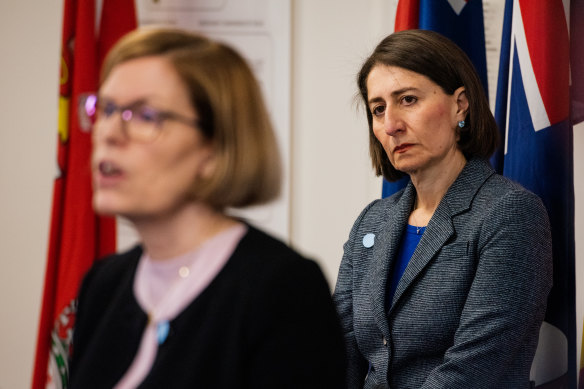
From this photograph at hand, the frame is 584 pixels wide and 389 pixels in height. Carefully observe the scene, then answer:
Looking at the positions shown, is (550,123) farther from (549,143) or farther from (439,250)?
(439,250)

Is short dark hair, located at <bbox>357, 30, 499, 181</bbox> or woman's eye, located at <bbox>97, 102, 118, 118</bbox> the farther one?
short dark hair, located at <bbox>357, 30, 499, 181</bbox>

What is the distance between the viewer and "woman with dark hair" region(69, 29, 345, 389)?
865mm

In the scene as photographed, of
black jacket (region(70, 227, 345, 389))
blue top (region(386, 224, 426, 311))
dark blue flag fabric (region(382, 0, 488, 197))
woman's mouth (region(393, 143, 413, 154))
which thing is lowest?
blue top (region(386, 224, 426, 311))

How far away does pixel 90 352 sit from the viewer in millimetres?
972

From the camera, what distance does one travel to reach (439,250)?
172cm

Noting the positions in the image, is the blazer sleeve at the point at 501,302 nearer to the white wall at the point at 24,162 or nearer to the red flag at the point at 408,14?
the red flag at the point at 408,14

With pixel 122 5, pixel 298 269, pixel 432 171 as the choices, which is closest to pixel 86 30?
pixel 122 5

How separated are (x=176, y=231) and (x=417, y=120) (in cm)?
106

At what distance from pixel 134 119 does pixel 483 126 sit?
4.02 ft

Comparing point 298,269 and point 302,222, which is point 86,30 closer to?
point 302,222

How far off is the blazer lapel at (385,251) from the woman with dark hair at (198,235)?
2.89 feet

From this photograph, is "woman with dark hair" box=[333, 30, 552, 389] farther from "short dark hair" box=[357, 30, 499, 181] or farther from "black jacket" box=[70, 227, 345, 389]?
"black jacket" box=[70, 227, 345, 389]

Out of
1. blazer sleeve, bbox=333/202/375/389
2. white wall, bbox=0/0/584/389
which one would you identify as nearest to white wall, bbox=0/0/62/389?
white wall, bbox=0/0/584/389

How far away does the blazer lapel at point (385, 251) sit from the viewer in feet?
5.82
